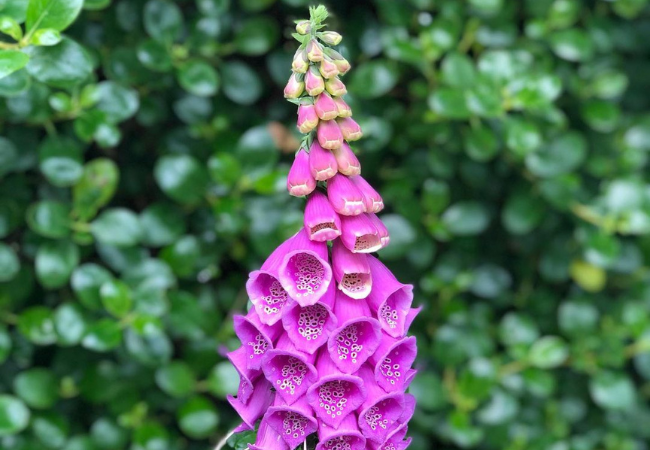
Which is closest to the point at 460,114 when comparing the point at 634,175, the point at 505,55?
the point at 505,55

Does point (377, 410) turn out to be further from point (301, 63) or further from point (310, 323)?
point (301, 63)

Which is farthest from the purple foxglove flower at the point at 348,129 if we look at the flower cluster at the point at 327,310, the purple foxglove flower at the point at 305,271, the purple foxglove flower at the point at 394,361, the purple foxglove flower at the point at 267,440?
the purple foxglove flower at the point at 267,440

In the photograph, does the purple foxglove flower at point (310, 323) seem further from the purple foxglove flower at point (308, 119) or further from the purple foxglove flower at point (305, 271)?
the purple foxglove flower at point (308, 119)

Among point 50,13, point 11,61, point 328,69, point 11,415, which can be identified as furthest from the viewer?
point 11,415

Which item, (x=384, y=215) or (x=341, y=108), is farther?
(x=384, y=215)

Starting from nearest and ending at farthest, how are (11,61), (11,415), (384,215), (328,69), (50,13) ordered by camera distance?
(328,69) < (11,61) < (50,13) < (11,415) < (384,215)

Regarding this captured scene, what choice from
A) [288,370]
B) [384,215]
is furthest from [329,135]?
[384,215]

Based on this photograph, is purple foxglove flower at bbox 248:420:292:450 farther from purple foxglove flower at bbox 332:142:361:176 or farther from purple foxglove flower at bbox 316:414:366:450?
purple foxglove flower at bbox 332:142:361:176
